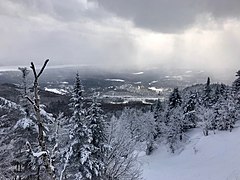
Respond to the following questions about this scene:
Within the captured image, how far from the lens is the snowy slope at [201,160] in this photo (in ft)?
113

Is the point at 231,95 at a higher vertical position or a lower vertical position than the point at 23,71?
lower

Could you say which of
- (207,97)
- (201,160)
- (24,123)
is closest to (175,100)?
(207,97)

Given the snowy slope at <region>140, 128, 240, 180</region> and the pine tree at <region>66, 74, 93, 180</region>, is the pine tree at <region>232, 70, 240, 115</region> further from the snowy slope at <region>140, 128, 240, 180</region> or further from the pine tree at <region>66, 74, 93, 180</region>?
the pine tree at <region>66, 74, 93, 180</region>

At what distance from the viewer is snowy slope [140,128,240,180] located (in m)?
34.3

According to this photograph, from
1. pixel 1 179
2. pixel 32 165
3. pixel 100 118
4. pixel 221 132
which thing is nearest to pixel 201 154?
pixel 221 132

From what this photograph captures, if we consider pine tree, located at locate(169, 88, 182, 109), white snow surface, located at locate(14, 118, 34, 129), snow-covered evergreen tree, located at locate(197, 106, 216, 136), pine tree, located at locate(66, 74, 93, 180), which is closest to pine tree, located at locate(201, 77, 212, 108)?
pine tree, located at locate(169, 88, 182, 109)

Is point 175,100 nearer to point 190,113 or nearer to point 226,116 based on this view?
point 190,113

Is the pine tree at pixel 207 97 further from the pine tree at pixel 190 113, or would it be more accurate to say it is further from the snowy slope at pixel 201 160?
the snowy slope at pixel 201 160

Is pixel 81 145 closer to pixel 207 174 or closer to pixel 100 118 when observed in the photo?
pixel 100 118

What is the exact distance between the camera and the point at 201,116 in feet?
196

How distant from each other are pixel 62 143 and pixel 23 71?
A: 635 centimetres

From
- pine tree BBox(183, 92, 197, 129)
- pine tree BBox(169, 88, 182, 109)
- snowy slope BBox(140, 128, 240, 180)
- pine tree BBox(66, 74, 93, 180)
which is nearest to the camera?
pine tree BBox(66, 74, 93, 180)

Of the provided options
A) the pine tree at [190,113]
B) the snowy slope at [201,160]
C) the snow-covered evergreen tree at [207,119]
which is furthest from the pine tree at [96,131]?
the pine tree at [190,113]

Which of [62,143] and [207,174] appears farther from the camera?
[207,174]
